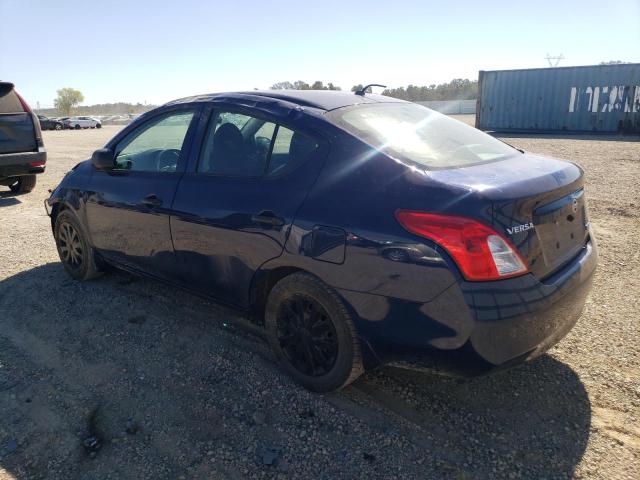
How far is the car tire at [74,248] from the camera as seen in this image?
4.37 m

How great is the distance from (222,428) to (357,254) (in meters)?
1.18

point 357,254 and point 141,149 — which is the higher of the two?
point 141,149

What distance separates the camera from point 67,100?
9469 cm

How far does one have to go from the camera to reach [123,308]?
3.99 metres

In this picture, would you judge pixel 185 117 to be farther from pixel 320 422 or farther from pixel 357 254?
pixel 320 422

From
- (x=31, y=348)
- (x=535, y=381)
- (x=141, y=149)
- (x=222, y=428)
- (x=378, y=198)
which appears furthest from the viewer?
(x=141, y=149)

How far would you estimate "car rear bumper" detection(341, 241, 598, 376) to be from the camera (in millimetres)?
2125

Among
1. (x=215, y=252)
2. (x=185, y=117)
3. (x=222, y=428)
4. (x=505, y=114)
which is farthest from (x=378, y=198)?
(x=505, y=114)

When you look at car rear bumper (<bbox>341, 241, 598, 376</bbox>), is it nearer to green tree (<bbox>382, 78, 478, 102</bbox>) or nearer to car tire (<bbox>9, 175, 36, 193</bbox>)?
car tire (<bbox>9, 175, 36, 193</bbox>)

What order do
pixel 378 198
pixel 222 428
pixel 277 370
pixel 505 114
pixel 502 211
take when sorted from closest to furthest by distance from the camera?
pixel 502 211 → pixel 378 198 → pixel 222 428 → pixel 277 370 → pixel 505 114

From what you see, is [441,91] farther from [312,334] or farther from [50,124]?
[312,334]

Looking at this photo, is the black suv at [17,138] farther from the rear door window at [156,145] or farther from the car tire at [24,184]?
the rear door window at [156,145]

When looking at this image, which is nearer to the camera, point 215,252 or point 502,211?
point 502,211

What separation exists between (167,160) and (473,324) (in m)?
2.47
